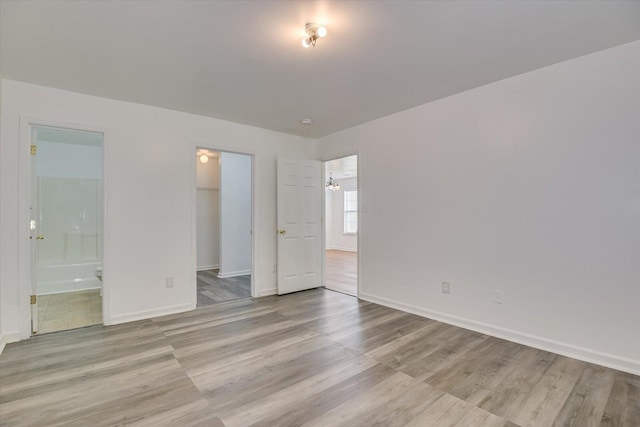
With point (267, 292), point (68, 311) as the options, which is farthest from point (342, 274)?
point (68, 311)

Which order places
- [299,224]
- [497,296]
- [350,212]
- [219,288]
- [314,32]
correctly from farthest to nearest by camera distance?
1. [350,212]
2. [219,288]
3. [299,224]
4. [497,296]
5. [314,32]

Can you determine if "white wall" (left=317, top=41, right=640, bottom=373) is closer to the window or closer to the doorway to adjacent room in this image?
the doorway to adjacent room

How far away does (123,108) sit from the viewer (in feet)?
11.2

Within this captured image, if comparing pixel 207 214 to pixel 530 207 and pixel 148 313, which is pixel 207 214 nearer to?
pixel 148 313

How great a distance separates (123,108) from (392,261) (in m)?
3.67

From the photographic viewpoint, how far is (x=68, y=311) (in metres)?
3.83

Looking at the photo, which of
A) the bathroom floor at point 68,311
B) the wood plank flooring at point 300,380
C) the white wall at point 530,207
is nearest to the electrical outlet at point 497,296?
the white wall at point 530,207

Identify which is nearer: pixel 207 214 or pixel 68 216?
pixel 68 216

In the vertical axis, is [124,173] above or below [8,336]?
above

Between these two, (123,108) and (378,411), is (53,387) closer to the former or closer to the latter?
(378,411)

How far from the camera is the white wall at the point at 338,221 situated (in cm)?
1009

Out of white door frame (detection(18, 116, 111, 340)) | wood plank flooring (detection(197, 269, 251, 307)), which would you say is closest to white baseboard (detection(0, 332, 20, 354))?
white door frame (detection(18, 116, 111, 340))

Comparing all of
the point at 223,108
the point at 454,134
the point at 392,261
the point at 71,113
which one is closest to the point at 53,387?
the point at 71,113

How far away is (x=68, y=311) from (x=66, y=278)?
1.53 meters
